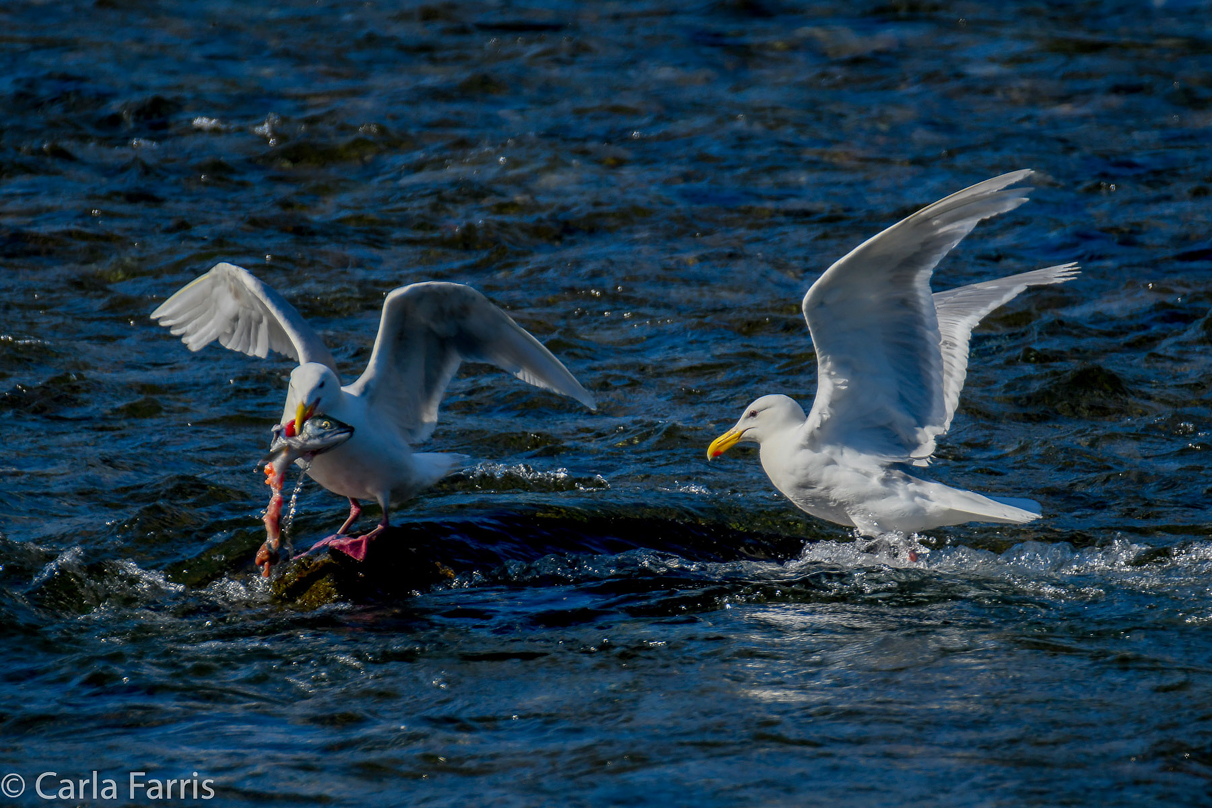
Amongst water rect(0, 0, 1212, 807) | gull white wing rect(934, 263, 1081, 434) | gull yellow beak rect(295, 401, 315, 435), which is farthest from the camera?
gull white wing rect(934, 263, 1081, 434)

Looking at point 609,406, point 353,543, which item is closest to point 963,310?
point 609,406

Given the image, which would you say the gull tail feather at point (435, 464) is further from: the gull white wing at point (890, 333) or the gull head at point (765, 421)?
the gull white wing at point (890, 333)

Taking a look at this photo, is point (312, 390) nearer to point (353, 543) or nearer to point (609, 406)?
point (353, 543)

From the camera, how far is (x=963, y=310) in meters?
7.40

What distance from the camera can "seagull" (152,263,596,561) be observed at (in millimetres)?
6109

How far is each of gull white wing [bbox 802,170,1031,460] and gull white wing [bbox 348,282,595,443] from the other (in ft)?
4.14

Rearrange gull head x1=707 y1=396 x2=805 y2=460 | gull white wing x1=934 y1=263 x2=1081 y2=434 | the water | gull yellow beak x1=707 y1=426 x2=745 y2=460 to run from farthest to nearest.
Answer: gull yellow beak x1=707 y1=426 x2=745 y2=460, gull head x1=707 y1=396 x2=805 y2=460, gull white wing x1=934 y1=263 x2=1081 y2=434, the water

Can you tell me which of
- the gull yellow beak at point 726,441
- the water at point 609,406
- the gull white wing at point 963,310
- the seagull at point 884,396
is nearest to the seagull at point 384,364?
the water at point 609,406

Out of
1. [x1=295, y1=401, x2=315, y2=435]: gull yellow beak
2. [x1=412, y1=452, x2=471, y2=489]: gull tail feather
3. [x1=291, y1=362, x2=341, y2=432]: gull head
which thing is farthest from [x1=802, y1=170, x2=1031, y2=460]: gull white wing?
[x1=295, y1=401, x2=315, y2=435]: gull yellow beak

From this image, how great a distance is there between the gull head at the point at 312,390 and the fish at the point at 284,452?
0.20ft

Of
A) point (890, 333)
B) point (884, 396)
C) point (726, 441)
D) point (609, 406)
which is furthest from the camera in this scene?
point (609, 406)

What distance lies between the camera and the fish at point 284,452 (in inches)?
219

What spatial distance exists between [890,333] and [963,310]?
3.45ft

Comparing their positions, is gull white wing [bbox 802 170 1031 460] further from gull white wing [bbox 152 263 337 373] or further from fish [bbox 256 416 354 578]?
gull white wing [bbox 152 263 337 373]
